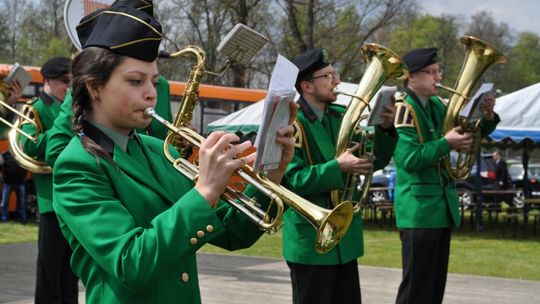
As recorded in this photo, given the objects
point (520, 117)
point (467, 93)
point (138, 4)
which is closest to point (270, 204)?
point (138, 4)

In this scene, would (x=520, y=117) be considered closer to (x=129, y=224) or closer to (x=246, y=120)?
(x=246, y=120)

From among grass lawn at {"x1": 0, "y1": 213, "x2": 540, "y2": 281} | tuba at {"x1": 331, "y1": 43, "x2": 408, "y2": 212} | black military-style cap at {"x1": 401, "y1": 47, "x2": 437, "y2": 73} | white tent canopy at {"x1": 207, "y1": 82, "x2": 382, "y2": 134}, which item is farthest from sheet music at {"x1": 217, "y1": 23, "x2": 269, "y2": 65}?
white tent canopy at {"x1": 207, "y1": 82, "x2": 382, "y2": 134}

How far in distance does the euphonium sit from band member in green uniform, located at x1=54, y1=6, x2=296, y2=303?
379 cm

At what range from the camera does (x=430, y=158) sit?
6395 mm

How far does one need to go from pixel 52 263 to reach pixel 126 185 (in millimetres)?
3681

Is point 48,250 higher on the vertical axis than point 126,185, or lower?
lower

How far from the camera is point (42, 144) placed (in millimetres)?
6535

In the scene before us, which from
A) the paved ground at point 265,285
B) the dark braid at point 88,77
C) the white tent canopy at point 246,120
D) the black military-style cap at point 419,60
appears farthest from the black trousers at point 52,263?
the white tent canopy at point 246,120

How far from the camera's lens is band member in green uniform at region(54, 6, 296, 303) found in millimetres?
2564

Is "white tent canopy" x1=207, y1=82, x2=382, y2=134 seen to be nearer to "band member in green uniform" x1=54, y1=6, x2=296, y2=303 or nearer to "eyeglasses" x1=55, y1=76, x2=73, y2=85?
"eyeglasses" x1=55, y1=76, x2=73, y2=85

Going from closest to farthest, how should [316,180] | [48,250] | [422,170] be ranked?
[316,180], [48,250], [422,170]

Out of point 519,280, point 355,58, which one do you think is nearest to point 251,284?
point 519,280

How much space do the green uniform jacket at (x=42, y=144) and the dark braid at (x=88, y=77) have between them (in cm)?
338

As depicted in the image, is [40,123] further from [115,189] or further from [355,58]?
[355,58]
